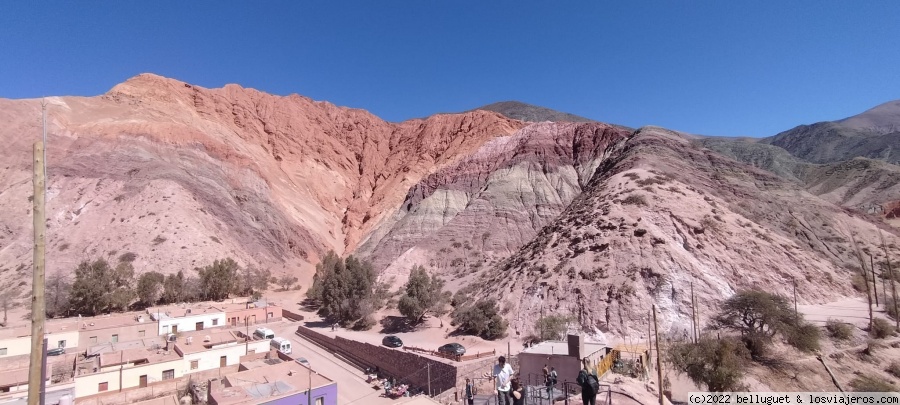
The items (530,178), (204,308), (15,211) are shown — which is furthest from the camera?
(530,178)

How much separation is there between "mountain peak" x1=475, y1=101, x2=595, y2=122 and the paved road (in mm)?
125345

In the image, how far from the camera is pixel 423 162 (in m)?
93.2

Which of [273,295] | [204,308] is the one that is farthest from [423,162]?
[204,308]

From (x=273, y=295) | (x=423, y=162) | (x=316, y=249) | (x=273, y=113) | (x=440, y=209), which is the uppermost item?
(x=273, y=113)

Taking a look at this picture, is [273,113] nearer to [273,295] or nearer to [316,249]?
[316,249]

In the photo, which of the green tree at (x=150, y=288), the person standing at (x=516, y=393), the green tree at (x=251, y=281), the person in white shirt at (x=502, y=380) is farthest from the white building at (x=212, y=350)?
the green tree at (x=251, y=281)

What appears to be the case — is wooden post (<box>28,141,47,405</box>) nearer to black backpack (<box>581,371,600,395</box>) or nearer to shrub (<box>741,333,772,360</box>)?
black backpack (<box>581,371,600,395</box>)

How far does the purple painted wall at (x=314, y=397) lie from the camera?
58.9ft

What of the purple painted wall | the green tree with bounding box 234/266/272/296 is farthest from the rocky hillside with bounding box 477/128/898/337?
the green tree with bounding box 234/266/272/296

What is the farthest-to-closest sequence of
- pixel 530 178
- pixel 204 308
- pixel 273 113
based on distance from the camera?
1. pixel 273 113
2. pixel 530 178
3. pixel 204 308

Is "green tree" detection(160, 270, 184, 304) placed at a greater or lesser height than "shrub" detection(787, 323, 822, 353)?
greater

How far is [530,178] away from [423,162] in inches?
1207

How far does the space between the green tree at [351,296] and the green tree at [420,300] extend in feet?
12.2

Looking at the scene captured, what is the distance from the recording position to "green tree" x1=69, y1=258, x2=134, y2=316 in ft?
125
